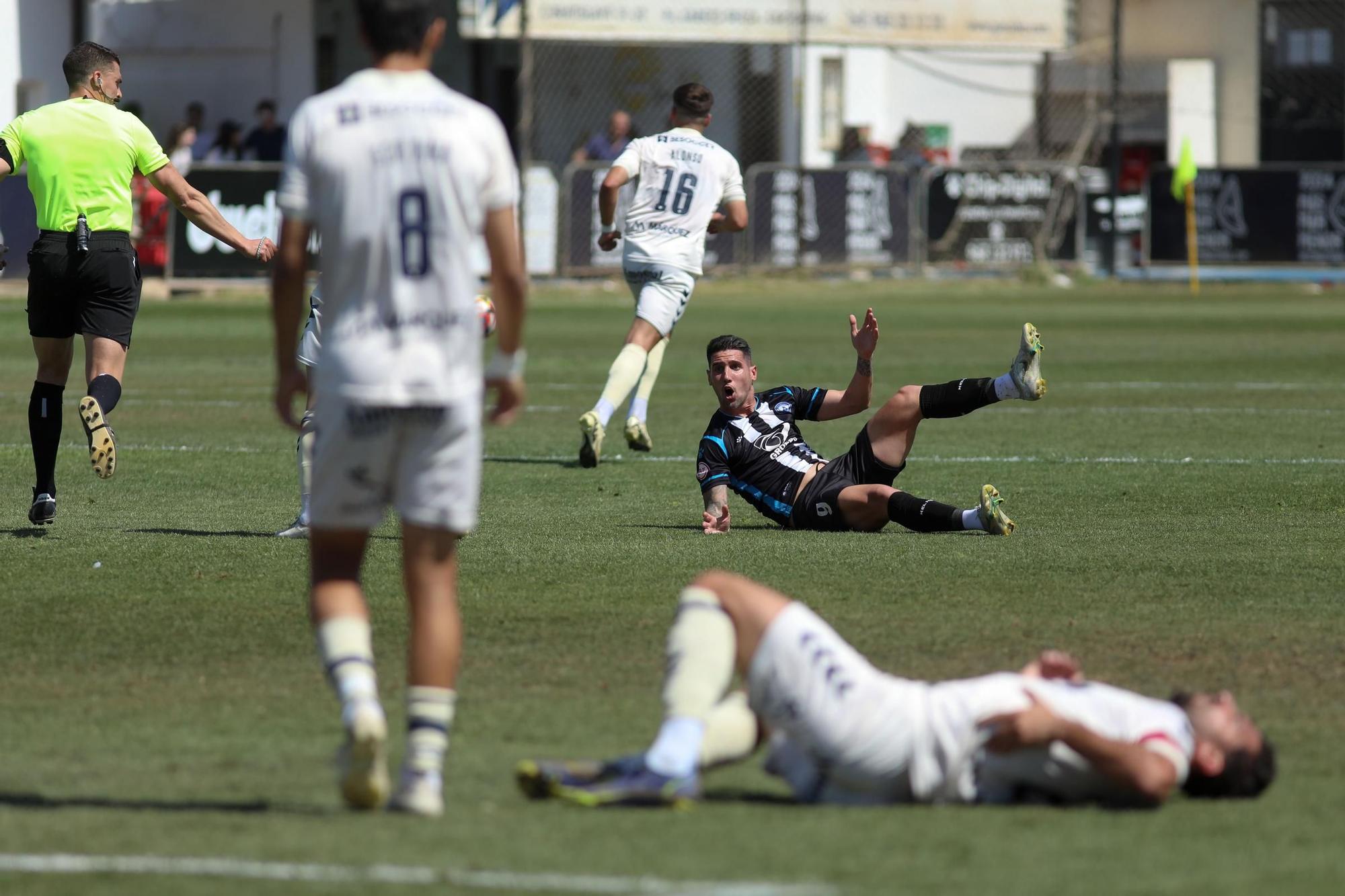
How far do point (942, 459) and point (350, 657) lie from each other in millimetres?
8195

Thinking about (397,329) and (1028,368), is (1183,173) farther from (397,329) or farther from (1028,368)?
(397,329)

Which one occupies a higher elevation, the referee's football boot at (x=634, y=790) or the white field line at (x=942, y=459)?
the white field line at (x=942, y=459)

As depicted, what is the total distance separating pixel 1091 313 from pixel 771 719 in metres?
22.9

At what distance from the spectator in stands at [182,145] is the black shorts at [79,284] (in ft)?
63.2

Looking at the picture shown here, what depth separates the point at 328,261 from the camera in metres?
4.78

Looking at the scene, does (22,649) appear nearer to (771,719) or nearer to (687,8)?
(771,719)

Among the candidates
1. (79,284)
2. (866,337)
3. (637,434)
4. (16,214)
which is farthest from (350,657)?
(16,214)

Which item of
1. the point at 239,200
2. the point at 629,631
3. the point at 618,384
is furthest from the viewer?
the point at 239,200

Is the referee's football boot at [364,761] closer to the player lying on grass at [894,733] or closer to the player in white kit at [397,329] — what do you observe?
the player in white kit at [397,329]

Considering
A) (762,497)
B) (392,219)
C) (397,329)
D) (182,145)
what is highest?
(182,145)

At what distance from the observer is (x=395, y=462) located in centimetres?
484

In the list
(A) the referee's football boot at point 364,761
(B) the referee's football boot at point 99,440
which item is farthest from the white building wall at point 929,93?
(A) the referee's football boot at point 364,761

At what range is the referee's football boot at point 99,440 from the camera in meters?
9.09

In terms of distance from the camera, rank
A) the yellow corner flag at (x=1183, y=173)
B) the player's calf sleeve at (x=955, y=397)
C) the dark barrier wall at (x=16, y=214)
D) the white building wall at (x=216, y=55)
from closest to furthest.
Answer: the player's calf sleeve at (x=955, y=397) → the dark barrier wall at (x=16, y=214) → the yellow corner flag at (x=1183, y=173) → the white building wall at (x=216, y=55)
